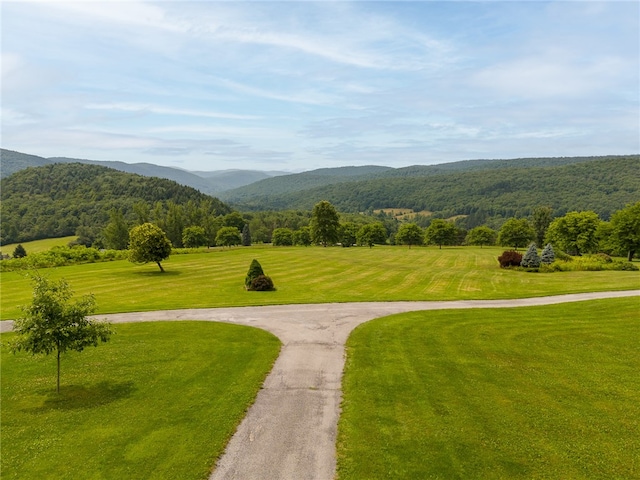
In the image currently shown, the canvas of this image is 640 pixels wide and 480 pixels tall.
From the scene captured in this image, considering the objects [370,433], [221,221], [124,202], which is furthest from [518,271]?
[124,202]

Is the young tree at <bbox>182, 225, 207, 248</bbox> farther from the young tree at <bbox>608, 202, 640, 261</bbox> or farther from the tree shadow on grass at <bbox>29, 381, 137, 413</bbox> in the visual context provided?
the young tree at <bbox>608, 202, 640, 261</bbox>

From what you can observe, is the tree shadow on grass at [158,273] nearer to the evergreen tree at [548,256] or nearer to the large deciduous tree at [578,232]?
the evergreen tree at [548,256]

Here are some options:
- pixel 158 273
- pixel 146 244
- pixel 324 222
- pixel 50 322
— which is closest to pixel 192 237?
pixel 324 222

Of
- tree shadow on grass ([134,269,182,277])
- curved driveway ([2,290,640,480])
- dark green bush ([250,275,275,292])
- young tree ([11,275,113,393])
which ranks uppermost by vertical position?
young tree ([11,275,113,393])

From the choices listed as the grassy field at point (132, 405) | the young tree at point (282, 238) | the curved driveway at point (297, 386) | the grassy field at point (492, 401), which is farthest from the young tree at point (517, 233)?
the grassy field at point (132, 405)

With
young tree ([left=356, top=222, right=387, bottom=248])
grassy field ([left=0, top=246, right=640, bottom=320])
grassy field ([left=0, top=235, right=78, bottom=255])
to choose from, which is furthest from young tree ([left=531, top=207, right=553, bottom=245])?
grassy field ([left=0, top=235, right=78, bottom=255])
